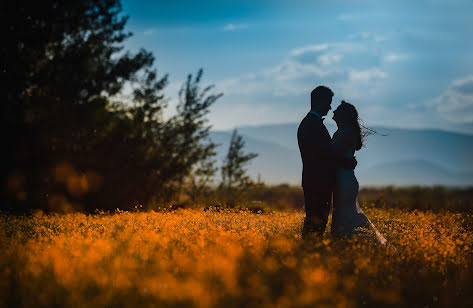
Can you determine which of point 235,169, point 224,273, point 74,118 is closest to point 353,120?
point 224,273

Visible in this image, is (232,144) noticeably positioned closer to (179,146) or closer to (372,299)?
(179,146)

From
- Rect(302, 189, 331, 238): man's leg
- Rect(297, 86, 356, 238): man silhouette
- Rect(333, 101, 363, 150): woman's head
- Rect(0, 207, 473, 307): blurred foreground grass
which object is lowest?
Rect(0, 207, 473, 307): blurred foreground grass

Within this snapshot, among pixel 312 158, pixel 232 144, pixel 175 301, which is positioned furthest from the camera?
pixel 232 144

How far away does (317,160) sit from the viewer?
24.3 feet

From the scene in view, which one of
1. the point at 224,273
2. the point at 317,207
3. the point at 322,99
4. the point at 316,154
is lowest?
the point at 224,273

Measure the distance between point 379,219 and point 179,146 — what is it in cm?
1136

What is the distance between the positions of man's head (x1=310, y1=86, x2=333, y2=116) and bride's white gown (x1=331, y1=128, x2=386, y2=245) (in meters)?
0.62

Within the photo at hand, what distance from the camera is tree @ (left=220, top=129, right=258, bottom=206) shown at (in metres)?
27.2

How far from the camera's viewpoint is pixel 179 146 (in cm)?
1953

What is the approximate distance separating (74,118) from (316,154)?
10477mm

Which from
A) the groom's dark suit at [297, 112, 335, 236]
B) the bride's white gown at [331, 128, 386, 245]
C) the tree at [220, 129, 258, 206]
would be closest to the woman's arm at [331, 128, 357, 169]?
the bride's white gown at [331, 128, 386, 245]

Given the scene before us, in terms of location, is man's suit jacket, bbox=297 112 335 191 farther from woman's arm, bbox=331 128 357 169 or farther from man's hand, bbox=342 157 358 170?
man's hand, bbox=342 157 358 170

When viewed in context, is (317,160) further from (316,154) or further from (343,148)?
(343,148)

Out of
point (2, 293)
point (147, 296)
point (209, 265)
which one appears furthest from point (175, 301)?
point (2, 293)
